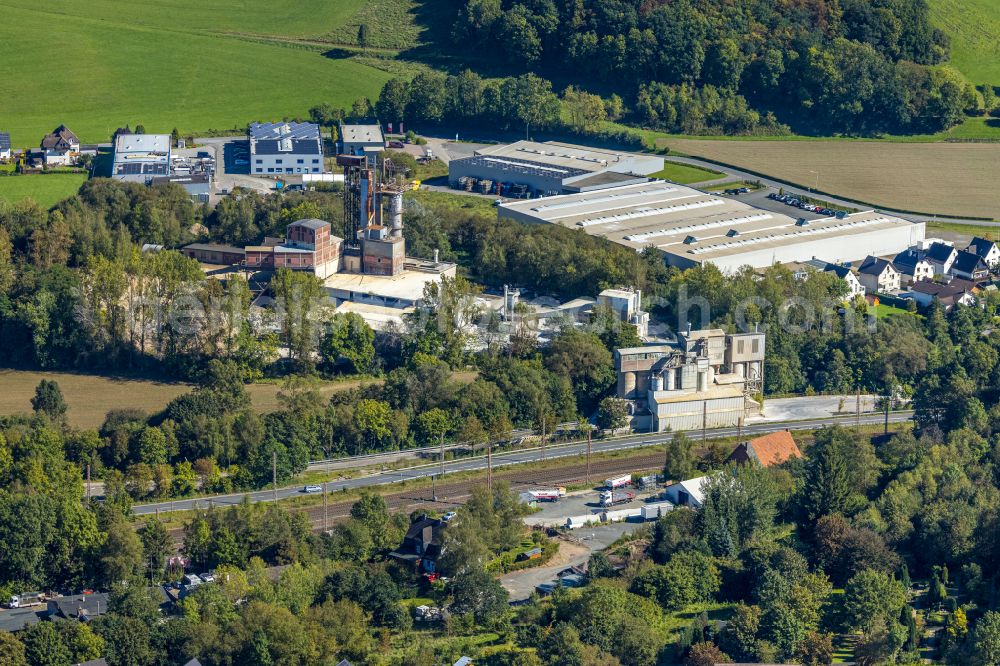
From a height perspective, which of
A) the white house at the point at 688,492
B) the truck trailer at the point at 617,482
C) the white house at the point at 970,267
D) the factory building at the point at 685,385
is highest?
the white house at the point at 970,267

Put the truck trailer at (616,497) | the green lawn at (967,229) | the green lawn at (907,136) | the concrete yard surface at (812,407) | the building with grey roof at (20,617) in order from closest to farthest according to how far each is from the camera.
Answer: the building with grey roof at (20,617)
the truck trailer at (616,497)
the concrete yard surface at (812,407)
the green lawn at (967,229)
the green lawn at (907,136)

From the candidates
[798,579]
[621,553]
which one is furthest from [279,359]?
[798,579]

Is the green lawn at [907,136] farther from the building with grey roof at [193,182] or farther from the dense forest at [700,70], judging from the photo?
the building with grey roof at [193,182]

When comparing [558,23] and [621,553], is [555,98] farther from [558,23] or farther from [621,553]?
[621,553]

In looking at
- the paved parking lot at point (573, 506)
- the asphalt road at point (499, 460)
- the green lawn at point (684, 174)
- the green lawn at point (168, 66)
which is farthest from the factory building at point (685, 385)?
the green lawn at point (168, 66)

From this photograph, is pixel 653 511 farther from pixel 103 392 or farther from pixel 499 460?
pixel 103 392

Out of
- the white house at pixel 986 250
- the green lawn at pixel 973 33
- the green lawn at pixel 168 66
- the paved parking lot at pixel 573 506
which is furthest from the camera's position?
the green lawn at pixel 973 33

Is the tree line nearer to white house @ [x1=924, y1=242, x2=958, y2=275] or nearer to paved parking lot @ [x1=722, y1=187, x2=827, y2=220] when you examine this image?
paved parking lot @ [x1=722, y1=187, x2=827, y2=220]

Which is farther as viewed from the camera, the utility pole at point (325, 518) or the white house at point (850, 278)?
the white house at point (850, 278)
